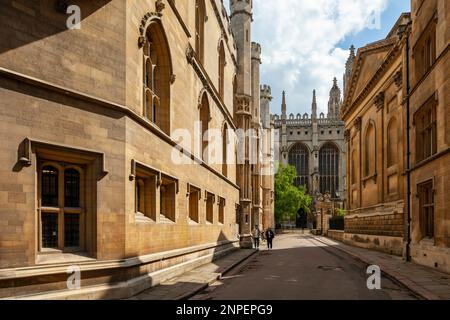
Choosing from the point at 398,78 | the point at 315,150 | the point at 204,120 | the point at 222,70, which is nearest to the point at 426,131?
the point at 398,78

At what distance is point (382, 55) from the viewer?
2878 centimetres

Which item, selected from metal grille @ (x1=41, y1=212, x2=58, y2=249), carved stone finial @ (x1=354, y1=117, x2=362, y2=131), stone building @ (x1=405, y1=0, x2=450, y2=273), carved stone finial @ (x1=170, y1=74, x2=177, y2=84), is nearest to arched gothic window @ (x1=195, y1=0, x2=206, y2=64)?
carved stone finial @ (x1=170, y1=74, x2=177, y2=84)

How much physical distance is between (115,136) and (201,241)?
31.2ft

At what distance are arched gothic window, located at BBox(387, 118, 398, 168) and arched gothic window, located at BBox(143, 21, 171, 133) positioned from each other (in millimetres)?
16717

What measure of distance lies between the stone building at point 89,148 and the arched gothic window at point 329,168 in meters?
77.9

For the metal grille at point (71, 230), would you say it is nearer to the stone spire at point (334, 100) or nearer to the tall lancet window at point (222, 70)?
the tall lancet window at point (222, 70)

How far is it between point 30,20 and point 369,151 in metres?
27.9

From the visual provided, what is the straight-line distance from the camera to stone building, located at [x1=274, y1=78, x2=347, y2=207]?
8875 centimetres

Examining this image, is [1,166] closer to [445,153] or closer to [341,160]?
[445,153]

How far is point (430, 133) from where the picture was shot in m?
17.9

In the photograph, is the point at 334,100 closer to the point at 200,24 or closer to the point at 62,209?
the point at 200,24

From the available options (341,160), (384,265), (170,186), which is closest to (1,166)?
(170,186)

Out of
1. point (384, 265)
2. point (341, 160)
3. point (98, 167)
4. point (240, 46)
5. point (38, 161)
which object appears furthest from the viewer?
point (341, 160)

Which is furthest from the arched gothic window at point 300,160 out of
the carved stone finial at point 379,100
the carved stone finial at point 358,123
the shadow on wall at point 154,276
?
the shadow on wall at point 154,276
